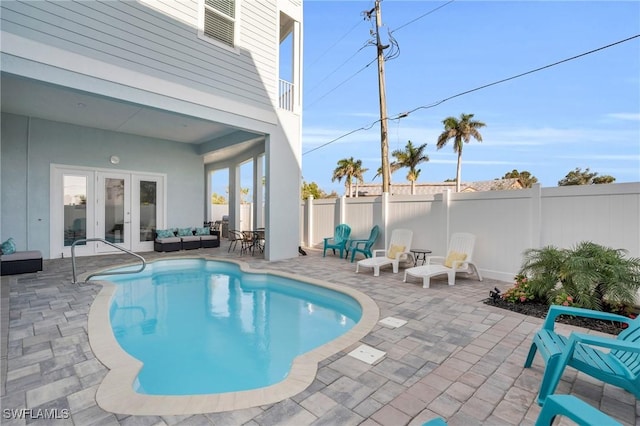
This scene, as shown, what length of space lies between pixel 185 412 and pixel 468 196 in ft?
22.0

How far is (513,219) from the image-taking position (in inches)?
241

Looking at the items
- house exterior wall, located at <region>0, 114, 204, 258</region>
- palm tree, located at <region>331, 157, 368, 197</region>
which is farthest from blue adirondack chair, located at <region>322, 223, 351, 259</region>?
palm tree, located at <region>331, 157, 368, 197</region>

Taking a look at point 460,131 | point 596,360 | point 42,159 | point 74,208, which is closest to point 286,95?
point 42,159

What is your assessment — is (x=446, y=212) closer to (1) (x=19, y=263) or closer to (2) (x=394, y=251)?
(2) (x=394, y=251)

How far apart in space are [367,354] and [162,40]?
23.4 feet

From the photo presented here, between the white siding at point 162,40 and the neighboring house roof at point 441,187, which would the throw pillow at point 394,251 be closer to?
the white siding at point 162,40

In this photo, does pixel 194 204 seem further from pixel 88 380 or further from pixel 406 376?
pixel 406 376

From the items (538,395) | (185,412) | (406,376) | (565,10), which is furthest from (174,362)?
(565,10)

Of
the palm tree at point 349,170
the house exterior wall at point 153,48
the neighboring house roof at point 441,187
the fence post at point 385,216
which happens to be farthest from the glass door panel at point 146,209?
the palm tree at point 349,170

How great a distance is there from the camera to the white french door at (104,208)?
337 inches

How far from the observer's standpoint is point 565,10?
7105 mm

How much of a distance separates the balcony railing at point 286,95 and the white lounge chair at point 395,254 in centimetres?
493

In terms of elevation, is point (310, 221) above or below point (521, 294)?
above

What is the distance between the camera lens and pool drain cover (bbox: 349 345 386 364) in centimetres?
299
